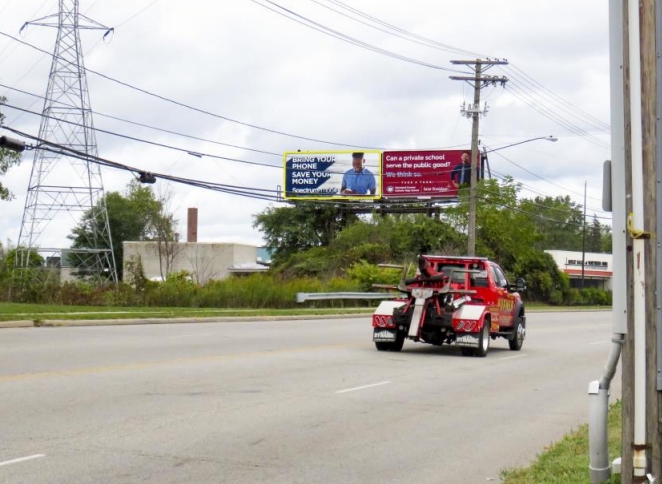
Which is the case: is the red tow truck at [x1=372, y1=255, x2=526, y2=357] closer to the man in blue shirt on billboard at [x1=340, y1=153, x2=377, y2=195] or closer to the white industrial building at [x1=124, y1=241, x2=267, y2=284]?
the man in blue shirt on billboard at [x1=340, y1=153, x2=377, y2=195]

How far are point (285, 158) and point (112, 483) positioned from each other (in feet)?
223

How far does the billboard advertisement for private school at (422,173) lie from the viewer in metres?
72.9

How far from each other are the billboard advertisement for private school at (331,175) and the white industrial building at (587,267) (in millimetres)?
21165

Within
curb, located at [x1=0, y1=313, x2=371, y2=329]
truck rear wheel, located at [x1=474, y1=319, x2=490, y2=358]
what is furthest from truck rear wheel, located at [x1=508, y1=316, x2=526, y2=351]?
curb, located at [x1=0, y1=313, x2=371, y2=329]

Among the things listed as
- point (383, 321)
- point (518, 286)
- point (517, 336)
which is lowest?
point (517, 336)

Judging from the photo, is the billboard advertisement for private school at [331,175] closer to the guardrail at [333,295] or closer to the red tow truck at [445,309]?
the guardrail at [333,295]

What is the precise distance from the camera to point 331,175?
247 feet

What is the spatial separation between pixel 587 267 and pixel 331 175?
30.0 meters

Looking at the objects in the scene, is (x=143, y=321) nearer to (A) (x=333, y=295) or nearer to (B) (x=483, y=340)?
(B) (x=483, y=340)

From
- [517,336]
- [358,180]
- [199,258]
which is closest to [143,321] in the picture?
[517,336]

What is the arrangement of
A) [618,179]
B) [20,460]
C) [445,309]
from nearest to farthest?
[618,179] < [20,460] < [445,309]

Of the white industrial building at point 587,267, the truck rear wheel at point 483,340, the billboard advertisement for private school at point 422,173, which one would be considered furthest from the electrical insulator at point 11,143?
the white industrial building at point 587,267

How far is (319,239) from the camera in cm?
8438

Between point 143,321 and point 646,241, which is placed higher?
point 646,241
